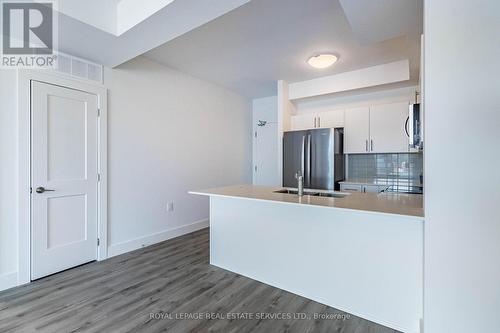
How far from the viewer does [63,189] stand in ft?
9.01

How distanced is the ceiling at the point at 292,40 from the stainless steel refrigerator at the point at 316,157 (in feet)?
3.33

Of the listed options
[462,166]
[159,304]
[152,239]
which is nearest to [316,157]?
[462,166]

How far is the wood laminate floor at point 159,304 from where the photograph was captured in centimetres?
182

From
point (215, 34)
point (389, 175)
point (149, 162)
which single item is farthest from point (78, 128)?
point (389, 175)

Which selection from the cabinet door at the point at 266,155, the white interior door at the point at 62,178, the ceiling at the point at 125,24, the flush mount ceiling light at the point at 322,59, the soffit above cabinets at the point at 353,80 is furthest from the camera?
the cabinet door at the point at 266,155

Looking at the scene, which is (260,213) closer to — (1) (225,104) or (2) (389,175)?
(2) (389,175)

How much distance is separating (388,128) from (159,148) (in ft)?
11.5

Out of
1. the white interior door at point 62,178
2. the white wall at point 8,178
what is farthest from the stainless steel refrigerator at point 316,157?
the white wall at point 8,178

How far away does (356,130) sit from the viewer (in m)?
3.99

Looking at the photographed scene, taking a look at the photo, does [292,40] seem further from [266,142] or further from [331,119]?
[266,142]

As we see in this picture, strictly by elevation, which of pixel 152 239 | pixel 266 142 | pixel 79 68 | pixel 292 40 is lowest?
pixel 152 239

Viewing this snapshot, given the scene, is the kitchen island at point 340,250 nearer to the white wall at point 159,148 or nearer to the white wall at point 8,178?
the white wall at point 159,148

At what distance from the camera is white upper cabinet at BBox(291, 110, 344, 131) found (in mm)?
4137

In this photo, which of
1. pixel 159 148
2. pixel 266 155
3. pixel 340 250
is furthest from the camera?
pixel 266 155
